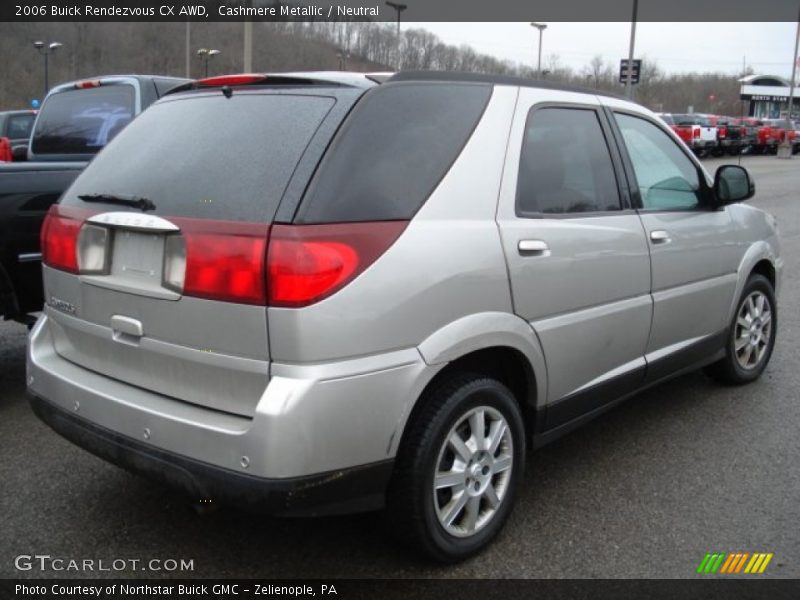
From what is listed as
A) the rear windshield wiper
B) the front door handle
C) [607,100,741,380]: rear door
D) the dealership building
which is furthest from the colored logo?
the dealership building

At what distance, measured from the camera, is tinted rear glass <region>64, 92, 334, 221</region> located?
2.45 meters

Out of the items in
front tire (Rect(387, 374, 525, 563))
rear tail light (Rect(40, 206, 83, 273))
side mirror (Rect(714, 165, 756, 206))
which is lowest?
front tire (Rect(387, 374, 525, 563))

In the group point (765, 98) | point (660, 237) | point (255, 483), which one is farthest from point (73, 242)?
point (765, 98)

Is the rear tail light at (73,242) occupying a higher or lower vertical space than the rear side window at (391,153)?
lower

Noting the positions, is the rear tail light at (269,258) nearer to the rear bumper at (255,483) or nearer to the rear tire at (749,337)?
the rear bumper at (255,483)

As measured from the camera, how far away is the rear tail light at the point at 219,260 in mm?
2336

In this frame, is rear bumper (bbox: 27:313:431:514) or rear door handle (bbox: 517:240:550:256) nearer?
rear bumper (bbox: 27:313:431:514)

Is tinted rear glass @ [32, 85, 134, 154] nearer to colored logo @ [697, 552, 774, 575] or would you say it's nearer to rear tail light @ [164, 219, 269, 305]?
rear tail light @ [164, 219, 269, 305]

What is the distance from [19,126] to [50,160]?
45.0 feet

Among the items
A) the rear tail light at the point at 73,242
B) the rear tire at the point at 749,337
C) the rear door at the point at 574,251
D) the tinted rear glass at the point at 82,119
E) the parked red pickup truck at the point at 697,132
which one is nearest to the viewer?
the rear tail light at the point at 73,242

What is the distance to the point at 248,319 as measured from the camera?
235 cm

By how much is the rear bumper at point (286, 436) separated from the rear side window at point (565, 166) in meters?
1.03

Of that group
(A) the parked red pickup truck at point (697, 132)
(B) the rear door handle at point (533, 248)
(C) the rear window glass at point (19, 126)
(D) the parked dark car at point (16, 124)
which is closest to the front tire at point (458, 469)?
(B) the rear door handle at point (533, 248)

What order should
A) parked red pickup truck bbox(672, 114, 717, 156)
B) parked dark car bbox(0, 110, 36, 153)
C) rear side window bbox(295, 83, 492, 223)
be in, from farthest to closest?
parked red pickup truck bbox(672, 114, 717, 156) < parked dark car bbox(0, 110, 36, 153) < rear side window bbox(295, 83, 492, 223)
